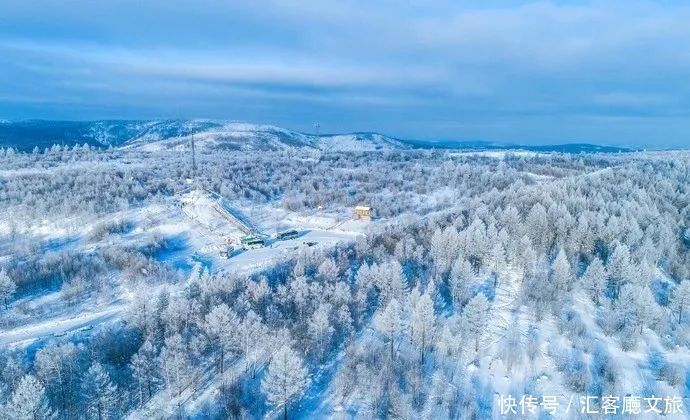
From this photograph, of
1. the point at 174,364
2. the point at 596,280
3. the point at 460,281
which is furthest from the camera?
the point at 596,280

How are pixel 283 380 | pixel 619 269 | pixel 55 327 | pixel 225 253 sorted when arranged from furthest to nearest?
pixel 225 253
pixel 619 269
pixel 55 327
pixel 283 380

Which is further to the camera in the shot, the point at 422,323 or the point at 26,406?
the point at 422,323

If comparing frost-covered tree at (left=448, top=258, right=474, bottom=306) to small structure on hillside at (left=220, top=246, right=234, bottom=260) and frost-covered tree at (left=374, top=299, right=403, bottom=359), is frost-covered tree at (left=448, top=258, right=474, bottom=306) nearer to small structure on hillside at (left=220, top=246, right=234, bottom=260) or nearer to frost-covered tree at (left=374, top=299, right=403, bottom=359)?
frost-covered tree at (left=374, top=299, right=403, bottom=359)

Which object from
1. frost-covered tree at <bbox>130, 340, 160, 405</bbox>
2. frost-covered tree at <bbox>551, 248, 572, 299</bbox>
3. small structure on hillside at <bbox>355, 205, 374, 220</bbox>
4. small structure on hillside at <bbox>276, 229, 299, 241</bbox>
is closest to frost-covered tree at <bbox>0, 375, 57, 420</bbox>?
frost-covered tree at <bbox>130, 340, 160, 405</bbox>

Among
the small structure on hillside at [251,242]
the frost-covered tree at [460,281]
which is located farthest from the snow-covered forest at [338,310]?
the small structure on hillside at [251,242]

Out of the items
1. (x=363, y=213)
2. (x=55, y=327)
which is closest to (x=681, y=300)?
(x=363, y=213)

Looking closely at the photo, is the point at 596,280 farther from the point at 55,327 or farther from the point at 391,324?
the point at 55,327

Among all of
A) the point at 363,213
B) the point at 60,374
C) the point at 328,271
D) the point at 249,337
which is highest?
the point at 363,213
